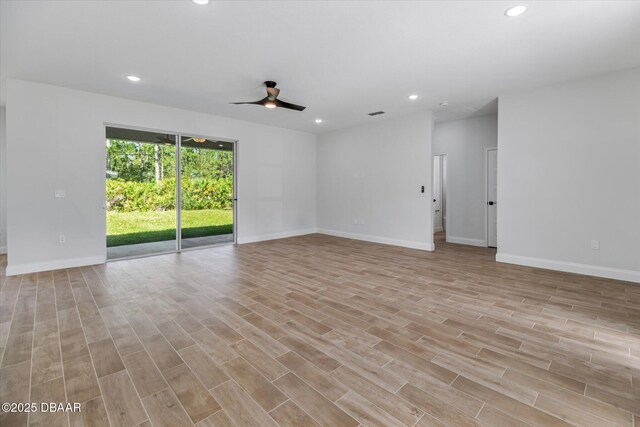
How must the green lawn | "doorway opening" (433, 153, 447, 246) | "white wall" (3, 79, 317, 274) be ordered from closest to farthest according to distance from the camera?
"white wall" (3, 79, 317, 274), the green lawn, "doorway opening" (433, 153, 447, 246)

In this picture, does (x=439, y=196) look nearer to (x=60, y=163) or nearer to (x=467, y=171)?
(x=467, y=171)

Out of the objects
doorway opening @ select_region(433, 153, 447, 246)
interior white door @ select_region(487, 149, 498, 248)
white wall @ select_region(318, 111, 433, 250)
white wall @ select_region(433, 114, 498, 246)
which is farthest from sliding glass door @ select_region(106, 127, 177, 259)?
interior white door @ select_region(487, 149, 498, 248)

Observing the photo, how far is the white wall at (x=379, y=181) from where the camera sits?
607cm

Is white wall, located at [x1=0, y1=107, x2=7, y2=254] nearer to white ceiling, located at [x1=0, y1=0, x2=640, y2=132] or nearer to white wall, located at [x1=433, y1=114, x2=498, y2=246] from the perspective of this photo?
white ceiling, located at [x1=0, y1=0, x2=640, y2=132]

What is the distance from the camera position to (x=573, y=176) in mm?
4250

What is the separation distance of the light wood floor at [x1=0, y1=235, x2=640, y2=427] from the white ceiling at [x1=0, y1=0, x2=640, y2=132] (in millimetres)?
2813

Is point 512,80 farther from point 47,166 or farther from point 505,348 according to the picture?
point 47,166

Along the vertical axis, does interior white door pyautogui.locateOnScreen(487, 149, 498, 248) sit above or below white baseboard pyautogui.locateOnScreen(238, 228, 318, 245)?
above

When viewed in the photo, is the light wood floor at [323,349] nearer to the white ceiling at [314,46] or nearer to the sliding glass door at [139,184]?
the sliding glass door at [139,184]

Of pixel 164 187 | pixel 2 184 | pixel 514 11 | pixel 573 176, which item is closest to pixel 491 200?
pixel 573 176

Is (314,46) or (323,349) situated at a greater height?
(314,46)

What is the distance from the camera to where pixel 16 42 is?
124 inches

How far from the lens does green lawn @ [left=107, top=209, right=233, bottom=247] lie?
5.39 meters

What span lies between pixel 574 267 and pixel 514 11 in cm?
369
